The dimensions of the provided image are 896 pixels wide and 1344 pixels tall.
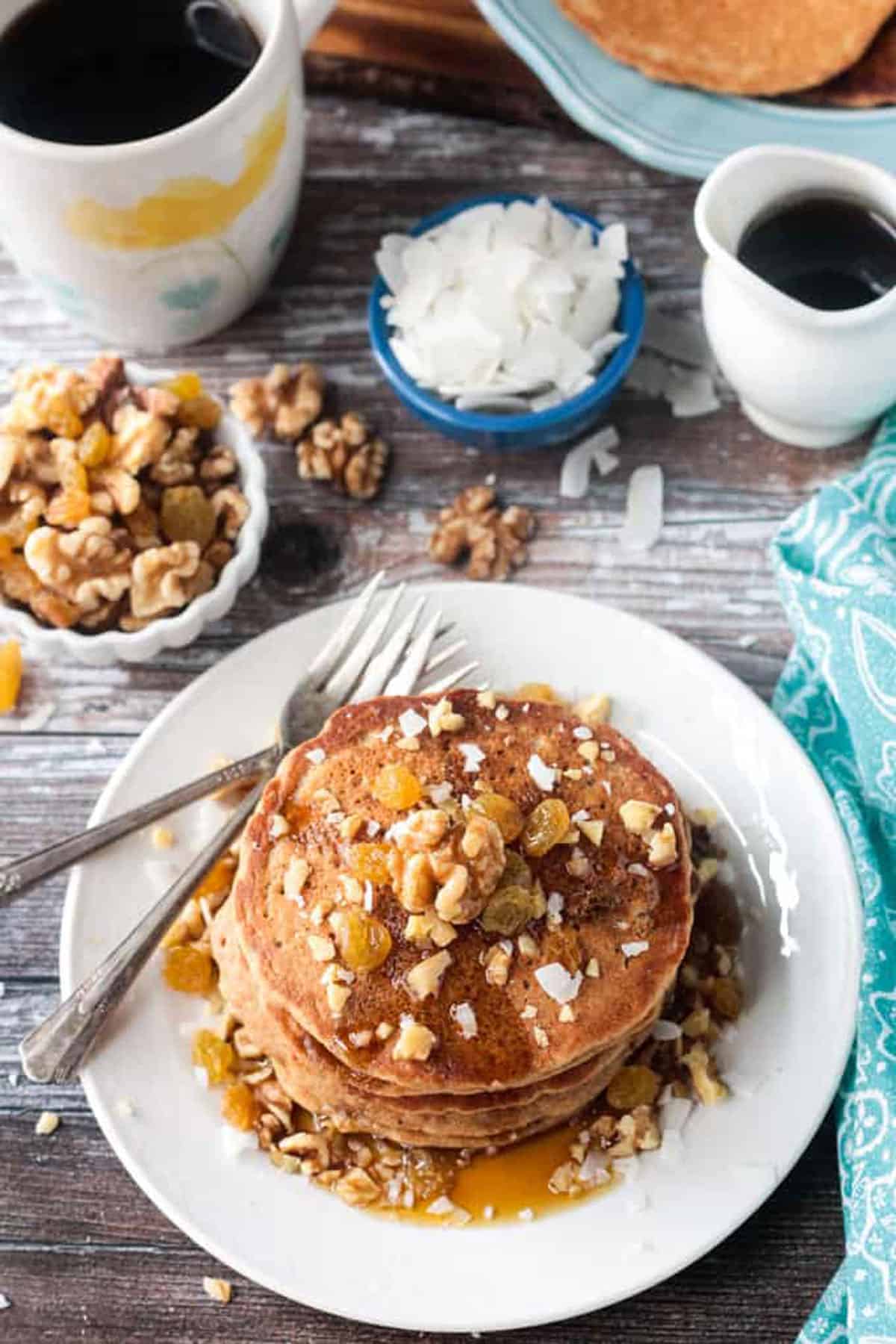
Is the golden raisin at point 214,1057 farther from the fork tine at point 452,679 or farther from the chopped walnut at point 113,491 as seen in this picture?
the chopped walnut at point 113,491

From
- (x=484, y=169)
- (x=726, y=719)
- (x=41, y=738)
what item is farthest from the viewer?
(x=484, y=169)

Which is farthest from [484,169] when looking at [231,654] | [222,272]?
[231,654]

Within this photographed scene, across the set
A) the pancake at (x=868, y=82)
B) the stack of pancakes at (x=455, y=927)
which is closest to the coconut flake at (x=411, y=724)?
the stack of pancakes at (x=455, y=927)

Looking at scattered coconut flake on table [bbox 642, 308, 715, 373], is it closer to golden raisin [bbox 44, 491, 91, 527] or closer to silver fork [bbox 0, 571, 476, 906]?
silver fork [bbox 0, 571, 476, 906]

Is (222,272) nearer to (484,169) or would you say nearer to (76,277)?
(76,277)

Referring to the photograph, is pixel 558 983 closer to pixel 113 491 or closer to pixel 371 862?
pixel 371 862

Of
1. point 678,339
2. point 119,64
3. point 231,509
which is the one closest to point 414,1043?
point 231,509

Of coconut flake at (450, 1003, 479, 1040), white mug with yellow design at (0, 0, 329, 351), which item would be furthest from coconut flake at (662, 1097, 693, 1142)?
white mug with yellow design at (0, 0, 329, 351)
